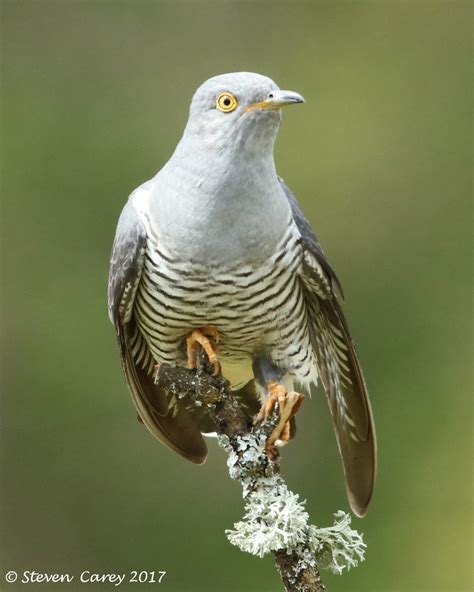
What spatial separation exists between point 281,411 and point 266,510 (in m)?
0.41

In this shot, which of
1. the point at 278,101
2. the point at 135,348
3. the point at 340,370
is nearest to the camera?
the point at 278,101

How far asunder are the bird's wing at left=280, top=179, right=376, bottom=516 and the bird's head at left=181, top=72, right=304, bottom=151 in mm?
399

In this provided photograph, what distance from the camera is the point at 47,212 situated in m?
6.70

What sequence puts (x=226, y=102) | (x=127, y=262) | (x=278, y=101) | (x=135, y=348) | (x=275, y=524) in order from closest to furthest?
(x=275, y=524)
(x=278, y=101)
(x=226, y=102)
(x=127, y=262)
(x=135, y=348)

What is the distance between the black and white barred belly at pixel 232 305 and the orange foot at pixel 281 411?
0.60 feet

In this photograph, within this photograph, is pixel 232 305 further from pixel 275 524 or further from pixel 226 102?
pixel 275 524

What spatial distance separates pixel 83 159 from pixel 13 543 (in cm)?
224

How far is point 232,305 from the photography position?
364 cm

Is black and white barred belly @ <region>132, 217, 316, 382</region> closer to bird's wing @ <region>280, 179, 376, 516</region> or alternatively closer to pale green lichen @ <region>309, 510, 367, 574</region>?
bird's wing @ <region>280, 179, 376, 516</region>

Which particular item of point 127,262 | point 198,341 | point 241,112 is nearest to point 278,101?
point 241,112

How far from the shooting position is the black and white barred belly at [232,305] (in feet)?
11.8

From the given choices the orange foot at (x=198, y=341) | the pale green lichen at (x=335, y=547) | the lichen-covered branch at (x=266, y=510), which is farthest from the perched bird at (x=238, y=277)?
the pale green lichen at (x=335, y=547)

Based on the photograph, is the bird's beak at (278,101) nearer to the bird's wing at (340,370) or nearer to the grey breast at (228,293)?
the grey breast at (228,293)

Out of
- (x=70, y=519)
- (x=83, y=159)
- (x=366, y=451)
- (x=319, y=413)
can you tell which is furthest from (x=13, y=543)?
(x=366, y=451)
